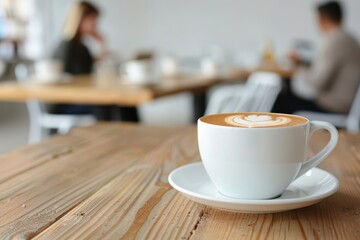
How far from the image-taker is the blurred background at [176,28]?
6.00 metres

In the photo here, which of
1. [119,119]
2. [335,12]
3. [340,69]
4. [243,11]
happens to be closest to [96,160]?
[119,119]

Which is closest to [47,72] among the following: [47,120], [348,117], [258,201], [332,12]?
[47,120]

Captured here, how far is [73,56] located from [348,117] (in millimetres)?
1803

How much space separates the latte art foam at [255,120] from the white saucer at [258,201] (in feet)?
0.27

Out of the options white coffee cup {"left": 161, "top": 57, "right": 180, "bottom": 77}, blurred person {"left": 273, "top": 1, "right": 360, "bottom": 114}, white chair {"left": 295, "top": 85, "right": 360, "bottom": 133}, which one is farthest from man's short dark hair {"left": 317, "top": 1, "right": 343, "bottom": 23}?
white coffee cup {"left": 161, "top": 57, "right": 180, "bottom": 77}

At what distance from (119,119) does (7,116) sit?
968 mm

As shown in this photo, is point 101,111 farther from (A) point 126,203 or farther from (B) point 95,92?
(A) point 126,203

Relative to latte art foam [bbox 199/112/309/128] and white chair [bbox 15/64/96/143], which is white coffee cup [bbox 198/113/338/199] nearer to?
latte art foam [bbox 199/112/309/128]

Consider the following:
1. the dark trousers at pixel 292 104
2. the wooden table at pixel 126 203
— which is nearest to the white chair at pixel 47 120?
the dark trousers at pixel 292 104

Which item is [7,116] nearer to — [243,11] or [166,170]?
[166,170]

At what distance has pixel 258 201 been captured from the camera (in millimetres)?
555

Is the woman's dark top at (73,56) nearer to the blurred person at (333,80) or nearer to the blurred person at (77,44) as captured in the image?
the blurred person at (77,44)

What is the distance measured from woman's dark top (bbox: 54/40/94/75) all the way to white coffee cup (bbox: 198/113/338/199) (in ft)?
10.4

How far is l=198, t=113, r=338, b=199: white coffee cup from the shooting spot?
1.89 feet
